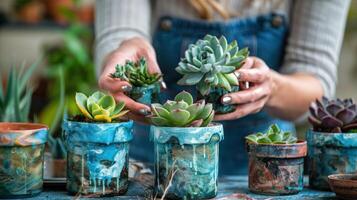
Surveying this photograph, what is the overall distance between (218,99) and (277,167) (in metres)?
0.17

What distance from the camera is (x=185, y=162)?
3.36ft

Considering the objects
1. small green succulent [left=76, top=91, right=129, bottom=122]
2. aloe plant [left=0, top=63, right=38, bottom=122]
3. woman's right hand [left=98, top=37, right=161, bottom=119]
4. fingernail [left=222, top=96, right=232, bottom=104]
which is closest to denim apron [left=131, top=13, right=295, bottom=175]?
woman's right hand [left=98, top=37, right=161, bottom=119]

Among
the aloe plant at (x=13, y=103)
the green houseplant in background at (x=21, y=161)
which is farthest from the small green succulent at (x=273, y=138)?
the aloe plant at (x=13, y=103)

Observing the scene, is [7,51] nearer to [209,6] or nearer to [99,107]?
[209,6]

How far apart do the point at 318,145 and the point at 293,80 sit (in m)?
0.44

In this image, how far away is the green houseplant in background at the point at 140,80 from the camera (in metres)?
1.14

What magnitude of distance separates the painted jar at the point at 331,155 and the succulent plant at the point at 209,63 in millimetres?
182

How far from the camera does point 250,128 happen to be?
69.0 inches

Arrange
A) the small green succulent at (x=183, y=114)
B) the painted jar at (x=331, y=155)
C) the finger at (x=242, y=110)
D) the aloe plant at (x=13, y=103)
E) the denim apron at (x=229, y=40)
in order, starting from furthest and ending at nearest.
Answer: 1. the denim apron at (x=229, y=40)
2. the aloe plant at (x=13, y=103)
3. the finger at (x=242, y=110)
4. the painted jar at (x=331, y=155)
5. the small green succulent at (x=183, y=114)

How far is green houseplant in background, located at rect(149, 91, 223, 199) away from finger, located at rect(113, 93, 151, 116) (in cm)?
11

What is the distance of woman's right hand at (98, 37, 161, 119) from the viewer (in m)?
1.16

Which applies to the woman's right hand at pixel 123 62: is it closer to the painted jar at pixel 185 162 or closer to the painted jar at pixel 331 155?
the painted jar at pixel 185 162

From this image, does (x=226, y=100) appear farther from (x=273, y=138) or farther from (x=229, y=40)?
(x=229, y=40)

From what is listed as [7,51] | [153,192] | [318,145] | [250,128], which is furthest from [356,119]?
[7,51]
